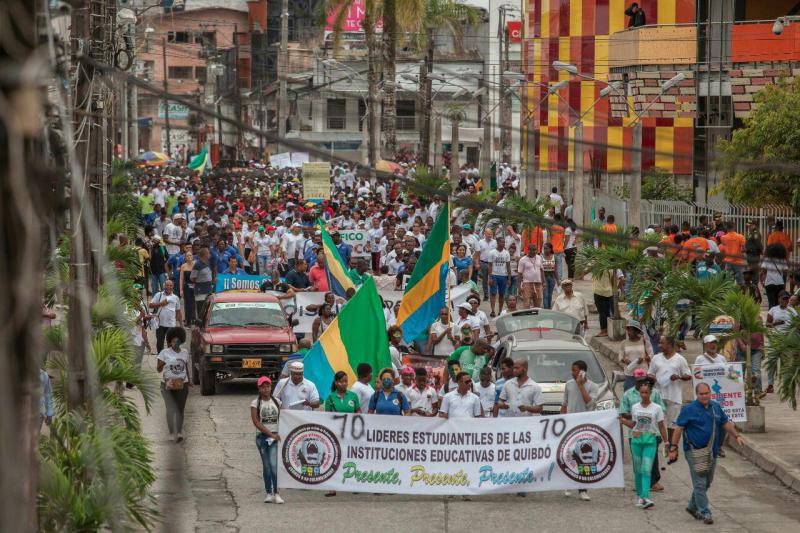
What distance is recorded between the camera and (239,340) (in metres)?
21.4

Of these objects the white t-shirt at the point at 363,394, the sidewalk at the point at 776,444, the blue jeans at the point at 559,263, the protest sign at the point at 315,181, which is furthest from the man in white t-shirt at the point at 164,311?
the protest sign at the point at 315,181

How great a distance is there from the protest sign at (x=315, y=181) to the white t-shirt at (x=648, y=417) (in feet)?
86.5

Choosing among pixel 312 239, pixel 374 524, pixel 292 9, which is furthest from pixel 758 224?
pixel 292 9

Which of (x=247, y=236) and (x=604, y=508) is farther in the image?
(x=247, y=236)

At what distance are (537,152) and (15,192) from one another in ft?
182

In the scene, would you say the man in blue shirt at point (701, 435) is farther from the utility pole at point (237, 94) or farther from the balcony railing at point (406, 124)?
the balcony railing at point (406, 124)

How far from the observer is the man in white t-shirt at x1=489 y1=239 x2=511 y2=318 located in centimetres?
2819

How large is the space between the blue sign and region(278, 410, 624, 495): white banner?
10564 mm

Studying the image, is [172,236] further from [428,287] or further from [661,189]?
[661,189]

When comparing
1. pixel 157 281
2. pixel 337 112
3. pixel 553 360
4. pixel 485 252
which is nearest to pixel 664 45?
pixel 485 252

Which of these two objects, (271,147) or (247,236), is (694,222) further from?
(271,147)

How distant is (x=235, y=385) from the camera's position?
22.8 m

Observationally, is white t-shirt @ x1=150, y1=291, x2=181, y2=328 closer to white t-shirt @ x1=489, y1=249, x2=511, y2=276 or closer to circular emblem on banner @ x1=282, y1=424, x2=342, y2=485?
white t-shirt @ x1=489, y1=249, x2=511, y2=276

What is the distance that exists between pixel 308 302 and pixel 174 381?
7.47 m
